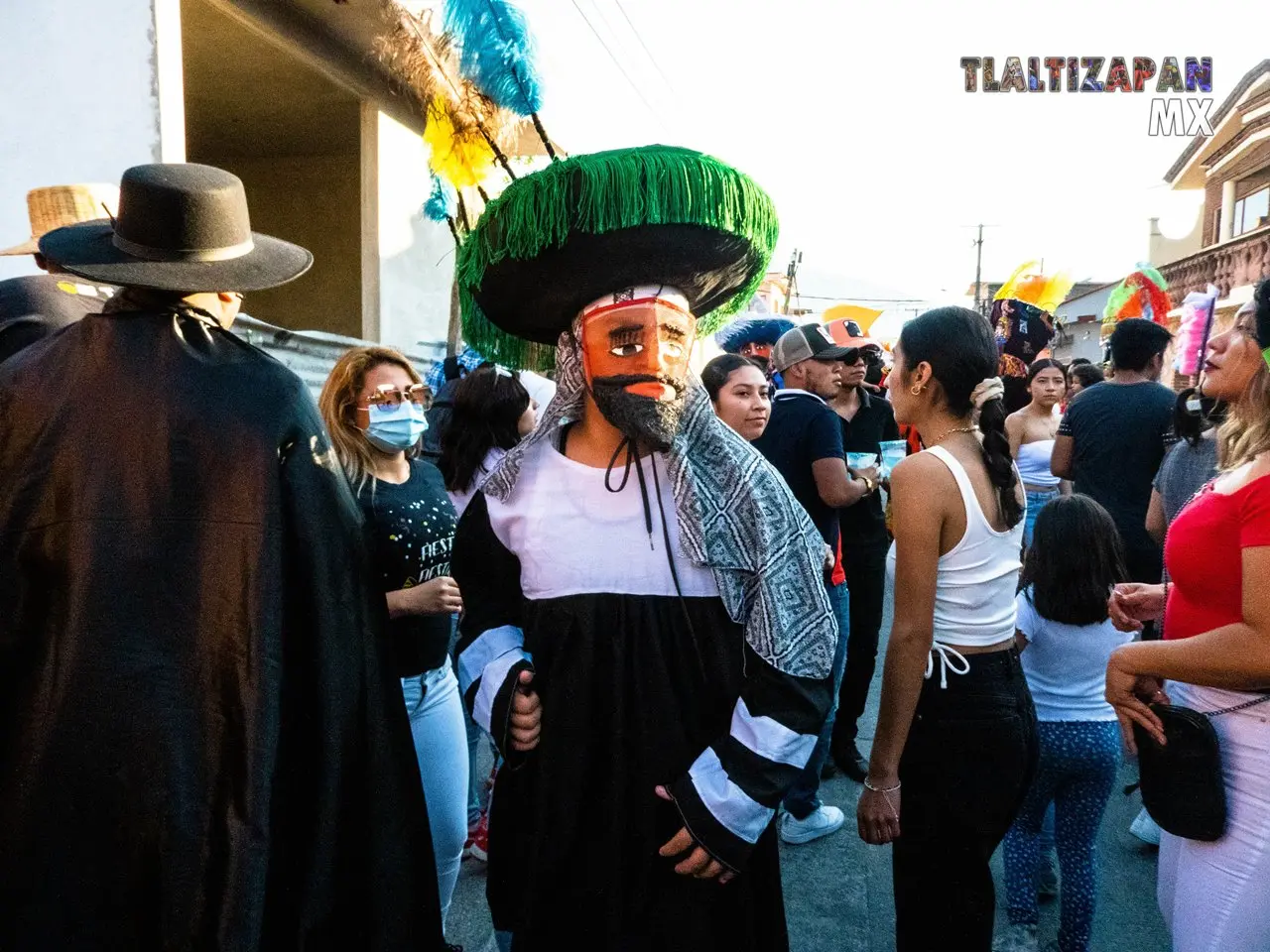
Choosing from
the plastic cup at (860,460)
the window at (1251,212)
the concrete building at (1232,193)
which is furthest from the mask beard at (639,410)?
the window at (1251,212)

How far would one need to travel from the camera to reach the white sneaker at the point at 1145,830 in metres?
3.41

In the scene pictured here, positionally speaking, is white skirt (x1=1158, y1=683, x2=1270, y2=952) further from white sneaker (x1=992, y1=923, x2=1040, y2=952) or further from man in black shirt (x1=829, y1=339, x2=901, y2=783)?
man in black shirt (x1=829, y1=339, x2=901, y2=783)

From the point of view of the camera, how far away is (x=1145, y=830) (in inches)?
136

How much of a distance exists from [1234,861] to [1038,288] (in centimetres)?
712

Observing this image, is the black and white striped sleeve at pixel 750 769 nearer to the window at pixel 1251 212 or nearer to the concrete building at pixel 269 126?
the concrete building at pixel 269 126

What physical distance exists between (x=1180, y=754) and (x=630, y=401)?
138 centimetres

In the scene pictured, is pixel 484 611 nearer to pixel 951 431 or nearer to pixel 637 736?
pixel 637 736

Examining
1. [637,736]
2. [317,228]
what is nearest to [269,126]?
[317,228]

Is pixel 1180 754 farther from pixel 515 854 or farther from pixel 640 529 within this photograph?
pixel 515 854

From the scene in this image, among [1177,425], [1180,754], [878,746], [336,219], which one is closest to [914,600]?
[878,746]

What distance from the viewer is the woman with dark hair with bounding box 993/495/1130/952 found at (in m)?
2.69

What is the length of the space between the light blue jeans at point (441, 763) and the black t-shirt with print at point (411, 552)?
0.24 feet

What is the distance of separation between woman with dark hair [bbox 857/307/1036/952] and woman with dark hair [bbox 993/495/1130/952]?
0.71 meters

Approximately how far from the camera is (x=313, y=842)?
1.61 meters
